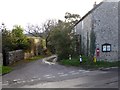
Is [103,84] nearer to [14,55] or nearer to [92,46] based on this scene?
[92,46]

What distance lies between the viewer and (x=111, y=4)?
97.6 ft

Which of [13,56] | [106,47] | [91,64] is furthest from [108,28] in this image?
[13,56]

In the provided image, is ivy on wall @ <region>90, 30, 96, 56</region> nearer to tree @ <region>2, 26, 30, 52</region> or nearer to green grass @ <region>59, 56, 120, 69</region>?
green grass @ <region>59, 56, 120, 69</region>

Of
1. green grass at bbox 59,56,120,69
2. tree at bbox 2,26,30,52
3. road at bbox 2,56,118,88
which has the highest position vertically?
tree at bbox 2,26,30,52

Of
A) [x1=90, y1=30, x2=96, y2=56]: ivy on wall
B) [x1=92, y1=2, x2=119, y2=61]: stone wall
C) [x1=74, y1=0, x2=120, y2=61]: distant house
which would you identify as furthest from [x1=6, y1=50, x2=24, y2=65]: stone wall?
[x1=92, y1=2, x2=119, y2=61]: stone wall

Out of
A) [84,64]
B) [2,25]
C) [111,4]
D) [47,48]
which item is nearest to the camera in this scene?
[84,64]

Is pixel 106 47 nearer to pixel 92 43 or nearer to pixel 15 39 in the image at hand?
pixel 92 43

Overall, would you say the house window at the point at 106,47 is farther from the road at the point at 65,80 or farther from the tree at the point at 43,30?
the tree at the point at 43,30

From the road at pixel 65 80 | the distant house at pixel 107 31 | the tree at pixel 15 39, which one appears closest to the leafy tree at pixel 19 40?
the tree at pixel 15 39

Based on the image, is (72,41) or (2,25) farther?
(2,25)

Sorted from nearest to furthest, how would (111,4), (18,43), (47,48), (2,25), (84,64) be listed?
1. (84,64)
2. (111,4)
3. (2,25)
4. (18,43)
5. (47,48)

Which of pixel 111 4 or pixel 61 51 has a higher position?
pixel 111 4

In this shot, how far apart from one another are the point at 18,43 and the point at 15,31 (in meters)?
3.12

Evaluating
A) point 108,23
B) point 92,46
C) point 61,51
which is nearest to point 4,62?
point 61,51
